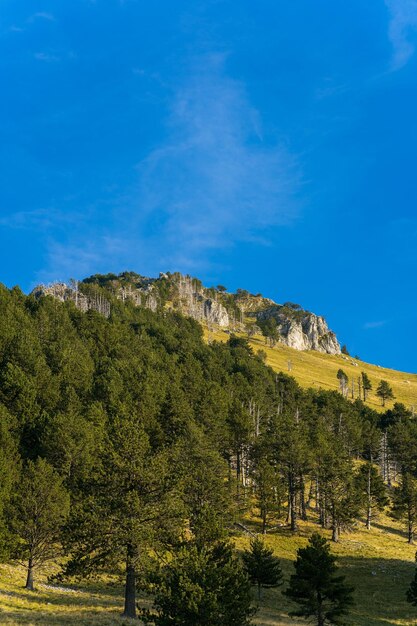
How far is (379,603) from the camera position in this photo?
45938 mm

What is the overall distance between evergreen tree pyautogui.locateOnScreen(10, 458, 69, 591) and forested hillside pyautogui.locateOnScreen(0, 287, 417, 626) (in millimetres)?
100

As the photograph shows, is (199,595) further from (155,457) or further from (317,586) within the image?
(317,586)

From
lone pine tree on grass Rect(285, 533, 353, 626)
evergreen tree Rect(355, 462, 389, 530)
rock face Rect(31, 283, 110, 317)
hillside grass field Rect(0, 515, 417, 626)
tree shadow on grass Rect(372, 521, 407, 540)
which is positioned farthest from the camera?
rock face Rect(31, 283, 110, 317)

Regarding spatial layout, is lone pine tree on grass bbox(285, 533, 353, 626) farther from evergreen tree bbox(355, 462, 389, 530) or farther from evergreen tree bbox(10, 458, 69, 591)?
evergreen tree bbox(355, 462, 389, 530)

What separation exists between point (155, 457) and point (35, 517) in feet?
35.2

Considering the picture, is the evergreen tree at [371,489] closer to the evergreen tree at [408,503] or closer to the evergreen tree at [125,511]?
the evergreen tree at [408,503]

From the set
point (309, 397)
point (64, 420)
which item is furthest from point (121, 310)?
Answer: point (64, 420)

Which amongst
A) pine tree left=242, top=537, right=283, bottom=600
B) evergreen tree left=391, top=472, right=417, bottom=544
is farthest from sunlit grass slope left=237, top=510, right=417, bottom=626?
evergreen tree left=391, top=472, right=417, bottom=544

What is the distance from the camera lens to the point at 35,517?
110 feet

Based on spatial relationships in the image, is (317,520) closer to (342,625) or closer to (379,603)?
(379,603)

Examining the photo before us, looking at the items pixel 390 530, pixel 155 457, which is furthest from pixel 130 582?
pixel 390 530

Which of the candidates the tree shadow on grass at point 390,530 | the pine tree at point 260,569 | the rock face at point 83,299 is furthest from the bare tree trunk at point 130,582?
the rock face at point 83,299

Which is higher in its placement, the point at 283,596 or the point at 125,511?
the point at 125,511

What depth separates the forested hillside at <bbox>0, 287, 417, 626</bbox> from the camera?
2853 cm
